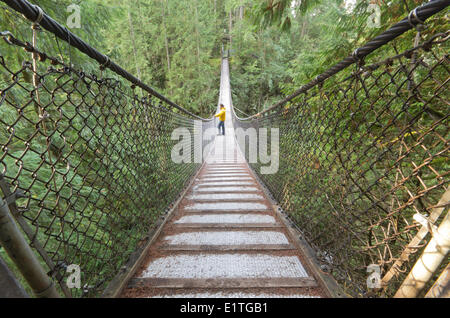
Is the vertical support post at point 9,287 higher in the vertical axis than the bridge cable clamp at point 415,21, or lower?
lower

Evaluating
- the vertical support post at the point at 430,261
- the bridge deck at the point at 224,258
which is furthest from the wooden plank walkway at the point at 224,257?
the vertical support post at the point at 430,261

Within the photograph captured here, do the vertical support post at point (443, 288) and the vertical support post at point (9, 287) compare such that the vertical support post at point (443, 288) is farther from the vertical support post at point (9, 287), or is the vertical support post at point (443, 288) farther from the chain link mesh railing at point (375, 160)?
the vertical support post at point (9, 287)

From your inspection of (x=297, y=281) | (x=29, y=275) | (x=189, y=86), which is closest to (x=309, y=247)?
(x=297, y=281)

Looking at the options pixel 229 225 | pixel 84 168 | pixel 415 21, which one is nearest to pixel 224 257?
pixel 229 225

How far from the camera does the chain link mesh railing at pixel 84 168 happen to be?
0.67m

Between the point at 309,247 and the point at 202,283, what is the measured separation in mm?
678

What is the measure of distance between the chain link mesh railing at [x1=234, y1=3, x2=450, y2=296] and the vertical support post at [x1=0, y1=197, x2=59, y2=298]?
3.62 ft

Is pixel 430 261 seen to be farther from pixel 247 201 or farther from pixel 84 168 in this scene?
pixel 84 168

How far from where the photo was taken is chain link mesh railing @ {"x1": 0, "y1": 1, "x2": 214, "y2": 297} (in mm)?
669

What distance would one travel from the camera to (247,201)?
1.83 m

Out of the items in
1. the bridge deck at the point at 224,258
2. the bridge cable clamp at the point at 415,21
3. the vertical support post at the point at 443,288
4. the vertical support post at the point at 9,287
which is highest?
the bridge cable clamp at the point at 415,21

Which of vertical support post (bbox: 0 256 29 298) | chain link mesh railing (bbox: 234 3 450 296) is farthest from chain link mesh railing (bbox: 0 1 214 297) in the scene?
chain link mesh railing (bbox: 234 3 450 296)

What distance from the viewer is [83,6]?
1.73 meters

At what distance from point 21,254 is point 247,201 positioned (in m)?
1.57
